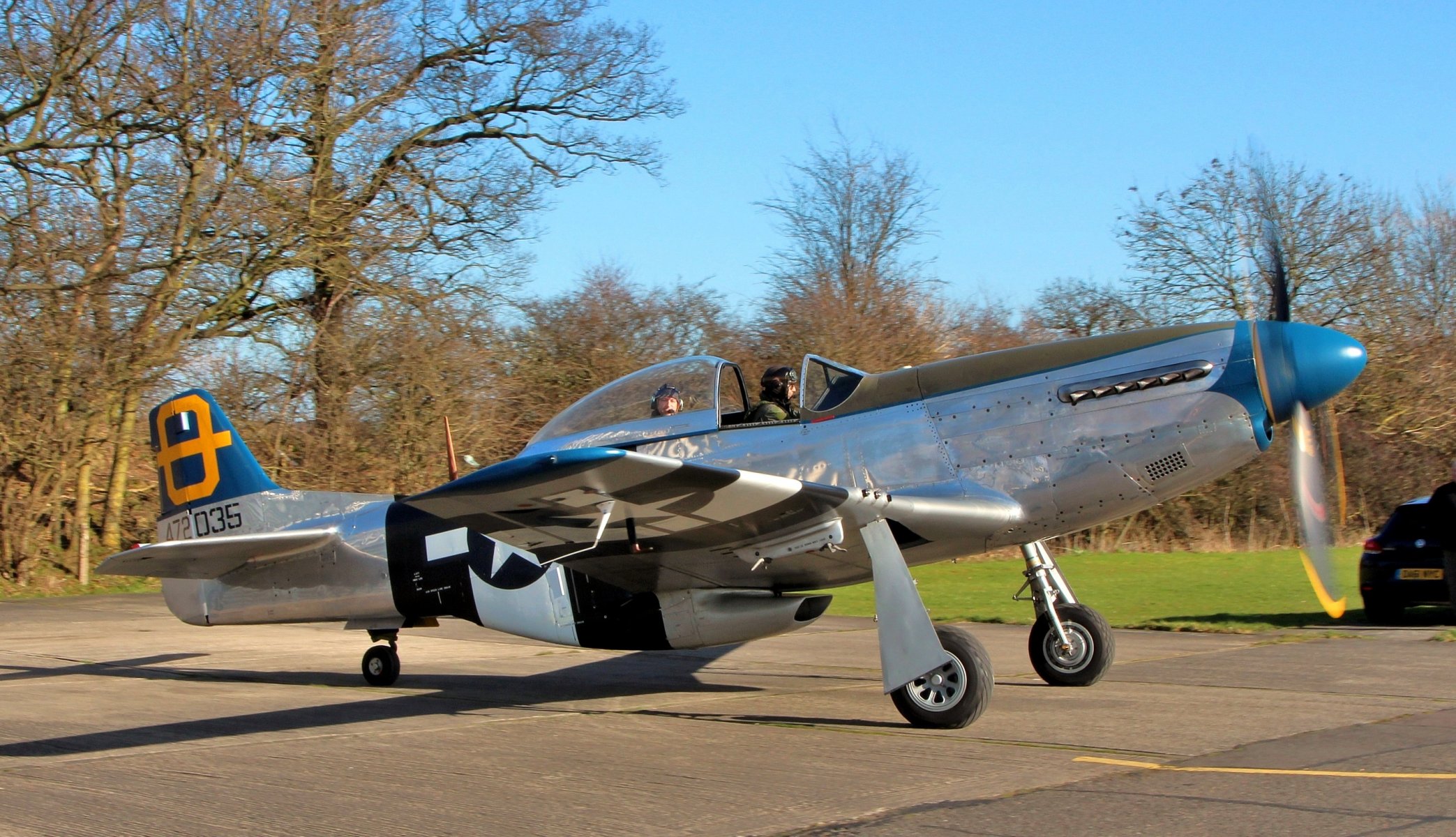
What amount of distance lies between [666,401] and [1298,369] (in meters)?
3.82

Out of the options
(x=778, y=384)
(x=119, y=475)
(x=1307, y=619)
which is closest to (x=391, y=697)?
(x=778, y=384)

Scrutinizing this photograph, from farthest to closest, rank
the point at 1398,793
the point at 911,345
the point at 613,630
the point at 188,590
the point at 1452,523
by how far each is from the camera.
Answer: the point at 911,345 < the point at 1452,523 < the point at 188,590 < the point at 613,630 < the point at 1398,793

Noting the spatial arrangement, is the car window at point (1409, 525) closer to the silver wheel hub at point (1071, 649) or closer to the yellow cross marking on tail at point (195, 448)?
the silver wheel hub at point (1071, 649)

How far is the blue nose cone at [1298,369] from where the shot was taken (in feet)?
23.3

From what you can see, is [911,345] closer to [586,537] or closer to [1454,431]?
[1454,431]

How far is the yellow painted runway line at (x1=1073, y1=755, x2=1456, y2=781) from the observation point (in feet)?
16.5

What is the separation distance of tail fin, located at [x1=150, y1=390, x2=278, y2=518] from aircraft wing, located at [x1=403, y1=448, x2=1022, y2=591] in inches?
140

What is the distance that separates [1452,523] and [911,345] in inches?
495

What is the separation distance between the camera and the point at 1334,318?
24.7 m

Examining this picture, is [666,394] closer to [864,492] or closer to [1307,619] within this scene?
[864,492]

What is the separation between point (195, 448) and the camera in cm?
998

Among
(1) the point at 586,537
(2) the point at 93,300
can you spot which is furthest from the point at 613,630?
(2) the point at 93,300

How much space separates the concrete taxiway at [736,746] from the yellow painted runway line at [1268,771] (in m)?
0.02

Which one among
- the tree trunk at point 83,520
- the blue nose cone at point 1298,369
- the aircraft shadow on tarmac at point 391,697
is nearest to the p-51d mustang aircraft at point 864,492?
the blue nose cone at point 1298,369
